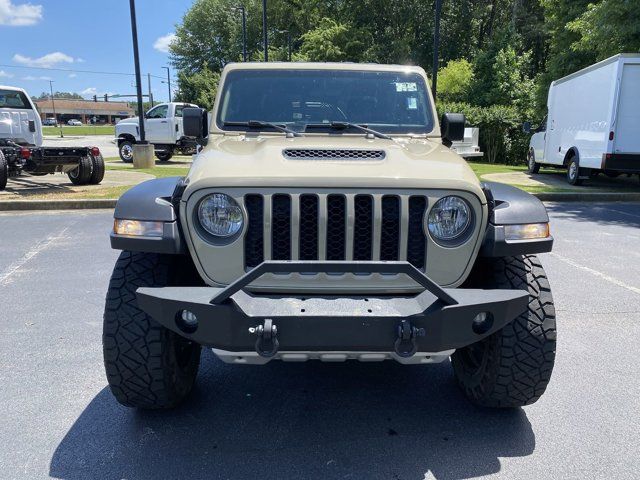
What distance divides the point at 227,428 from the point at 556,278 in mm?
4031

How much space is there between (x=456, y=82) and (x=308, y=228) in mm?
30272

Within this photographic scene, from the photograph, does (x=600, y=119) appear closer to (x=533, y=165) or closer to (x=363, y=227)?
(x=533, y=165)

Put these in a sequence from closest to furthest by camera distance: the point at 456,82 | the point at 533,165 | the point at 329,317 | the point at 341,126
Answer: the point at 329,317 → the point at 341,126 → the point at 533,165 → the point at 456,82

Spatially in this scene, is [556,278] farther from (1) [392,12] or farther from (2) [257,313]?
(1) [392,12]

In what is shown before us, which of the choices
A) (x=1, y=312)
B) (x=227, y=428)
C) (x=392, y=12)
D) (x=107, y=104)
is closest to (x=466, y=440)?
(x=227, y=428)

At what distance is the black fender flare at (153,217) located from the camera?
2467 millimetres

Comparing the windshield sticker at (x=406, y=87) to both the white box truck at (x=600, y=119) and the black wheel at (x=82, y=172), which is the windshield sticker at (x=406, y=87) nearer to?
the black wheel at (x=82, y=172)

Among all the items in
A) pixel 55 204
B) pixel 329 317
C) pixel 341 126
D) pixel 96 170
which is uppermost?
pixel 341 126

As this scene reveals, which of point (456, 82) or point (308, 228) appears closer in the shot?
point (308, 228)

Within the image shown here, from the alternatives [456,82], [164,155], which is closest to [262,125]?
[164,155]

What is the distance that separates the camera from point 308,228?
96.3 inches

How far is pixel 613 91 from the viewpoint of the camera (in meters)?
11.4

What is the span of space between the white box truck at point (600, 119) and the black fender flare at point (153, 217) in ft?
37.4

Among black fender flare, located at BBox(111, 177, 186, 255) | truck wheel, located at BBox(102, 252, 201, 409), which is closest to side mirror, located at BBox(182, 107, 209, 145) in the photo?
black fender flare, located at BBox(111, 177, 186, 255)
